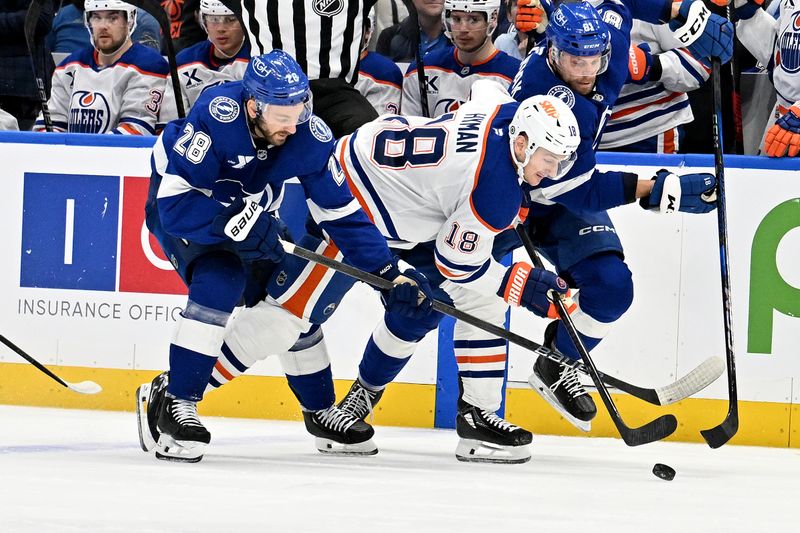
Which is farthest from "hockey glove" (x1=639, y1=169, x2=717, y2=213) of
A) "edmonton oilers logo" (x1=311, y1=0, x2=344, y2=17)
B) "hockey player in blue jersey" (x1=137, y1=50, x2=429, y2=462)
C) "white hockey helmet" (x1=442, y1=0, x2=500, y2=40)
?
"edmonton oilers logo" (x1=311, y1=0, x2=344, y2=17)

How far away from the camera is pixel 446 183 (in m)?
3.78

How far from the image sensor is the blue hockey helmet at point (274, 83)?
350 centimetres

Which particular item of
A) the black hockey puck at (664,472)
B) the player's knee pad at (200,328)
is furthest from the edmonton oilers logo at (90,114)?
the black hockey puck at (664,472)

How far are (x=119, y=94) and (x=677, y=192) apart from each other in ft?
7.66

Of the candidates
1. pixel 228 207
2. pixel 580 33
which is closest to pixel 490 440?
pixel 228 207

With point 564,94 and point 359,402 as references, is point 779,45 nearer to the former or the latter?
point 564,94

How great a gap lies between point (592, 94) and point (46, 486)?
2006mm

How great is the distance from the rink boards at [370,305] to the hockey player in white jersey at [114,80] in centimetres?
37

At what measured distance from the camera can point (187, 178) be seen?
3.57 metres

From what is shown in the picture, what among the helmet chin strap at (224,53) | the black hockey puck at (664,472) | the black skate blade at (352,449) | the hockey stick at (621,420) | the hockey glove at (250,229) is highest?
the helmet chin strap at (224,53)

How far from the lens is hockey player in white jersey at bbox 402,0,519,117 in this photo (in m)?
5.04

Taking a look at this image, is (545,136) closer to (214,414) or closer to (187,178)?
(187,178)

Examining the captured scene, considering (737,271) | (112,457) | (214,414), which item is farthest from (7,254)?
(737,271)

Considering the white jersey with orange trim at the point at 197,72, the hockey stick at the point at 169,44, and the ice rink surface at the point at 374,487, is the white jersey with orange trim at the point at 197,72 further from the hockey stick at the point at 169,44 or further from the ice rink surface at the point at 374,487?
the ice rink surface at the point at 374,487
